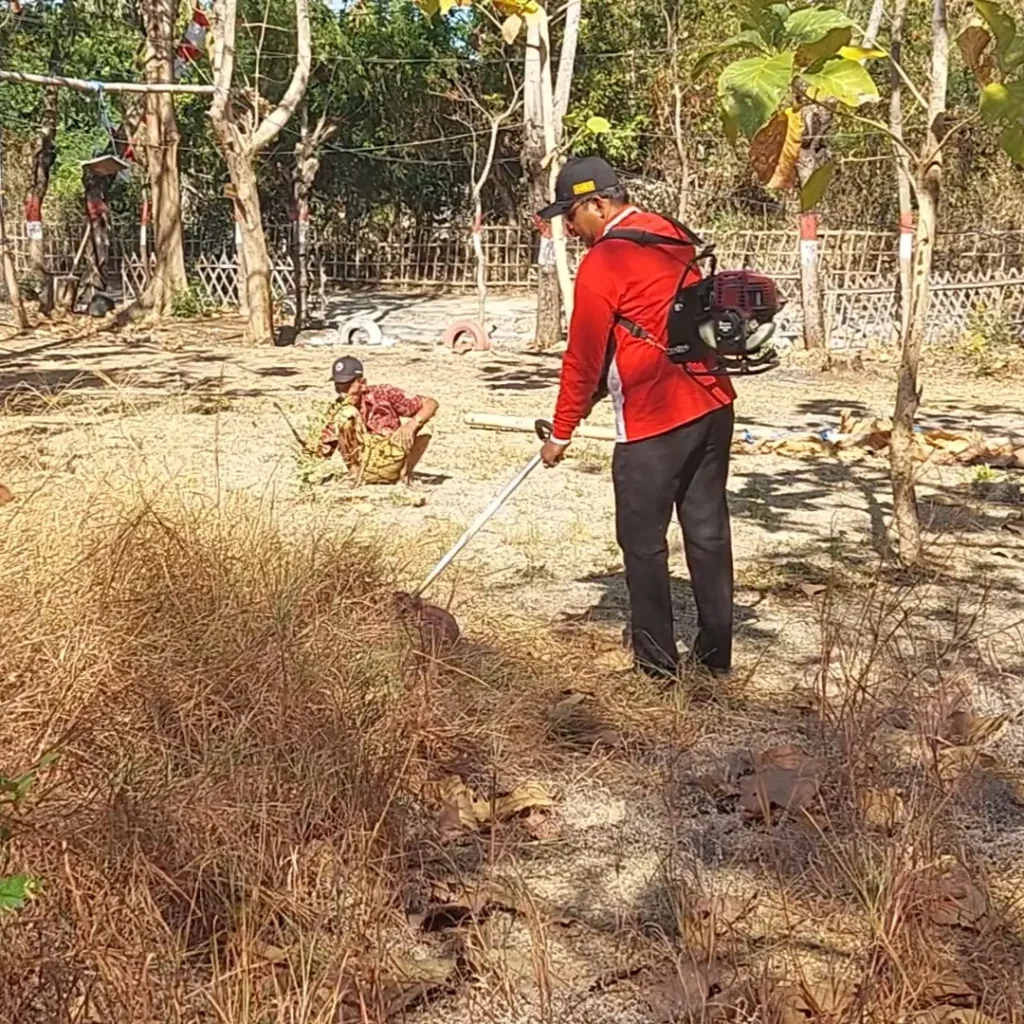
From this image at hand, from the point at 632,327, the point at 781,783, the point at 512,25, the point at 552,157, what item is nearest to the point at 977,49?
the point at 632,327

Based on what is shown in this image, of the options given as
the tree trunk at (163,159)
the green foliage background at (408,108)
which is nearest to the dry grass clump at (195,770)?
the tree trunk at (163,159)

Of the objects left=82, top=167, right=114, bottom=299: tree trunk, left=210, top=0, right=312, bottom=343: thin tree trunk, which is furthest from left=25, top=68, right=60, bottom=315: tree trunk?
left=210, top=0, right=312, bottom=343: thin tree trunk

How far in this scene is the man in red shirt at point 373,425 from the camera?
24.0 ft

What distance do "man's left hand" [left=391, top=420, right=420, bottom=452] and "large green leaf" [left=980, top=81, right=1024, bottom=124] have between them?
13.6ft

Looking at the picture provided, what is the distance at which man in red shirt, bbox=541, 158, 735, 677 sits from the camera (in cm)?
396

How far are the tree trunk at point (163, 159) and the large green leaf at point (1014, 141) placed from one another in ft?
53.9

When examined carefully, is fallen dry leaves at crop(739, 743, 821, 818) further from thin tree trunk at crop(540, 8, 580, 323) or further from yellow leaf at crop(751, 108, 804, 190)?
thin tree trunk at crop(540, 8, 580, 323)

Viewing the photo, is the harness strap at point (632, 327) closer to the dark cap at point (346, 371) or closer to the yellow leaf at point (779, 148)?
the yellow leaf at point (779, 148)

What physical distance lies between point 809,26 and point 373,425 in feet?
13.8

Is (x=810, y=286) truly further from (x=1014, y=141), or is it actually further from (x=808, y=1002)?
(x=808, y=1002)

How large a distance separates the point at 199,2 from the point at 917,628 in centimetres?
1645

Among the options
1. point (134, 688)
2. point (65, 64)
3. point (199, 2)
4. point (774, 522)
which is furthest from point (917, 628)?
point (65, 64)

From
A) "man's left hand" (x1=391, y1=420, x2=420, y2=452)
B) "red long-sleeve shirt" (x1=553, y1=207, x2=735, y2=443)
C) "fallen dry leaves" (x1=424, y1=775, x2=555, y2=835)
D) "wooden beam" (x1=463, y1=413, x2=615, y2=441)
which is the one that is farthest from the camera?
"wooden beam" (x1=463, y1=413, x2=615, y2=441)

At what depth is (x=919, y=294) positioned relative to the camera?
5297mm
